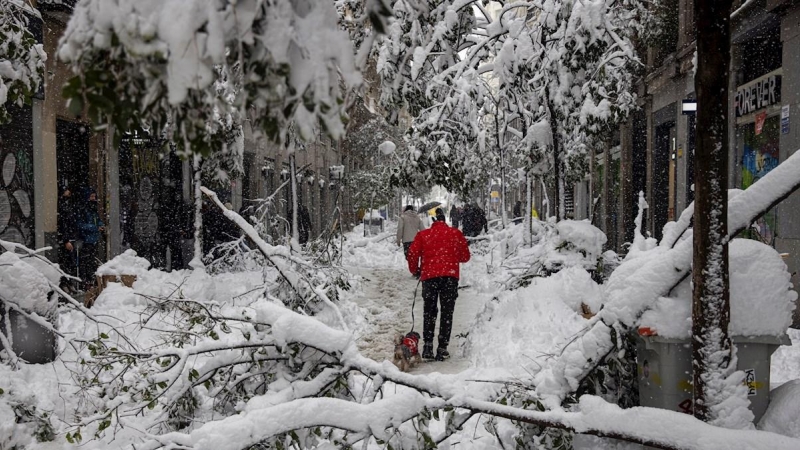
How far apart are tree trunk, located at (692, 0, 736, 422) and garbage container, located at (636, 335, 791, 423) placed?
0.83 feet

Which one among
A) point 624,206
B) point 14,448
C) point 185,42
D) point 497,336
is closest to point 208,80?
point 185,42

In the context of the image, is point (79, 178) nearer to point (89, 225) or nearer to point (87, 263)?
point (87, 263)

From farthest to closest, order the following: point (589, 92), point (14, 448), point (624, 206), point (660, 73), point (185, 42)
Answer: point (624, 206), point (660, 73), point (589, 92), point (14, 448), point (185, 42)

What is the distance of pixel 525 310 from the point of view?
839 cm

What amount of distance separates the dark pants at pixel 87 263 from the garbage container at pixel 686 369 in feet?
39.4

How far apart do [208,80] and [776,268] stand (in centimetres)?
282

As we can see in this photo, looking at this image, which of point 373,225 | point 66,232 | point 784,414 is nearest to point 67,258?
point 66,232

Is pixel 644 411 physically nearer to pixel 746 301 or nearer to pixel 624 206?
pixel 746 301

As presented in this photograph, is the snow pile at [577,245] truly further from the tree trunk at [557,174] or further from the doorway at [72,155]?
the doorway at [72,155]

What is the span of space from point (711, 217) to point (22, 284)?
201 inches

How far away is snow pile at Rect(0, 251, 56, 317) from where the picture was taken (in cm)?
543

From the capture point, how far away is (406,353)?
7.37 m

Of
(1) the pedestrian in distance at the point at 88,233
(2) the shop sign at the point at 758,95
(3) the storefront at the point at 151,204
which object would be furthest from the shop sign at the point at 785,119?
(3) the storefront at the point at 151,204

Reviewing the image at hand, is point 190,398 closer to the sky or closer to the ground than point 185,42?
closer to the ground
